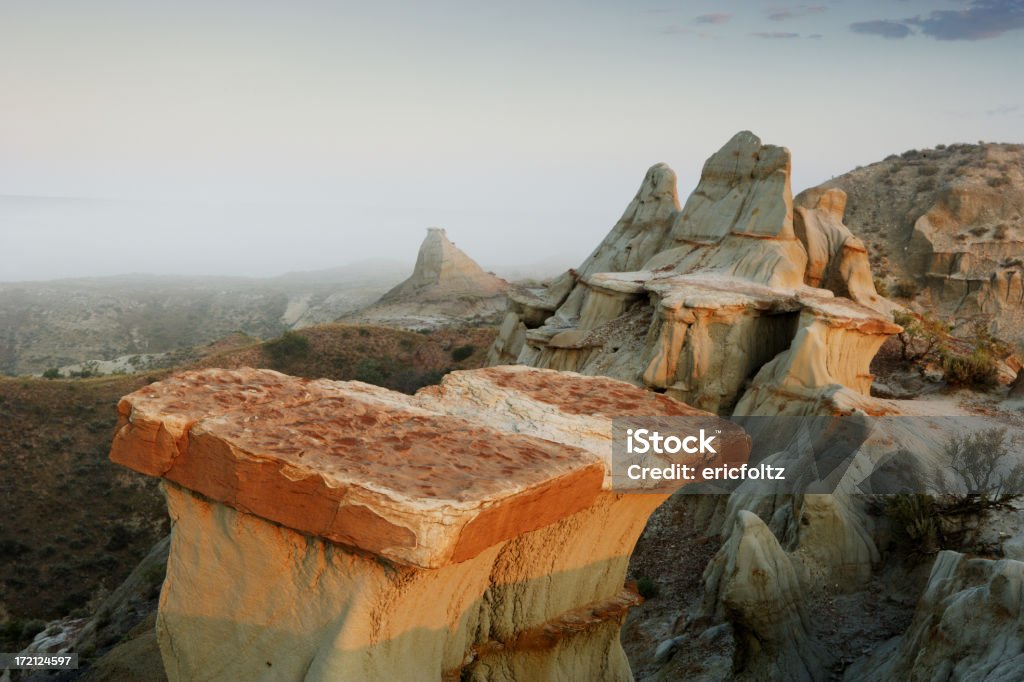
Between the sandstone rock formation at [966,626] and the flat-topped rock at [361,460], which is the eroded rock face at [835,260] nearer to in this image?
the sandstone rock formation at [966,626]

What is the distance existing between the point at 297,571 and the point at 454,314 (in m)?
43.3

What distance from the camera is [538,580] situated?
20.7 feet

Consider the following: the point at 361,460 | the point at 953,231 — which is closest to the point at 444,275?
the point at 953,231

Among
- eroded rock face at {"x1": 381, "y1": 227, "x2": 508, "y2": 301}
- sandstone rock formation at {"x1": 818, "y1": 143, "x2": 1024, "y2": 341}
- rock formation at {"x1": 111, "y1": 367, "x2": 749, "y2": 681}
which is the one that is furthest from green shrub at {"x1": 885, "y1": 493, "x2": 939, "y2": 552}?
eroded rock face at {"x1": 381, "y1": 227, "x2": 508, "y2": 301}

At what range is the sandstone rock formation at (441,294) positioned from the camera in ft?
157

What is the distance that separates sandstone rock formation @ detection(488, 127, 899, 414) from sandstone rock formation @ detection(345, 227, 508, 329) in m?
21.6

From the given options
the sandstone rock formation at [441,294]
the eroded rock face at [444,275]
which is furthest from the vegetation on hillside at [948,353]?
the eroded rock face at [444,275]

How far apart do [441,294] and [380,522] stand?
47.2 metres

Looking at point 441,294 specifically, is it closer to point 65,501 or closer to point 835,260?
point 65,501

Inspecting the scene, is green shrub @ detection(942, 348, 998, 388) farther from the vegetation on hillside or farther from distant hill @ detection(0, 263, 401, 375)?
distant hill @ detection(0, 263, 401, 375)

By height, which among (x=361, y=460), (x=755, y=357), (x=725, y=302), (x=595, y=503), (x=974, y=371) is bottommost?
(x=974, y=371)

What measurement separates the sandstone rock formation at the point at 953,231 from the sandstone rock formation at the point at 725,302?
42.9ft

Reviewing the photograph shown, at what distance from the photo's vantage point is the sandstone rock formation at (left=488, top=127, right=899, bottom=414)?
16703 millimetres

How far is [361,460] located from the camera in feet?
15.6
